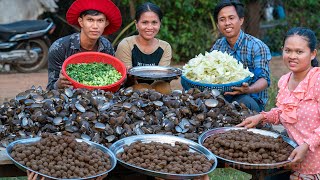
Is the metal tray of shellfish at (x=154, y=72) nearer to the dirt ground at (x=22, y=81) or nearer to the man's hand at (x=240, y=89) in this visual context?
the man's hand at (x=240, y=89)

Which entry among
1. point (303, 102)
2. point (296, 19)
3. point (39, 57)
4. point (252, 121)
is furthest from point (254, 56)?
point (296, 19)

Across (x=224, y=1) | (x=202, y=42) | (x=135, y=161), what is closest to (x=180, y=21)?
(x=202, y=42)

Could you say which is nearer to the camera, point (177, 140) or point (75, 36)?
point (177, 140)

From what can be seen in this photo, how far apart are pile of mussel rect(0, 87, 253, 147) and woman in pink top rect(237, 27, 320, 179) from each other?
46 cm

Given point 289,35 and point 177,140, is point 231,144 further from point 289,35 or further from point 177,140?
point 289,35

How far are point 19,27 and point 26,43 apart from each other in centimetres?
35

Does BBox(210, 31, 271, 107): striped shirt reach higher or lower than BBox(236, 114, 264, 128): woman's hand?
higher

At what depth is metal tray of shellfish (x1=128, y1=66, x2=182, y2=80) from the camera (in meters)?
4.23

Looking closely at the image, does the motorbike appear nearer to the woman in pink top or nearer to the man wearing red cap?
the man wearing red cap

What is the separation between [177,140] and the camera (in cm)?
343

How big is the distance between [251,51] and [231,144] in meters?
1.62

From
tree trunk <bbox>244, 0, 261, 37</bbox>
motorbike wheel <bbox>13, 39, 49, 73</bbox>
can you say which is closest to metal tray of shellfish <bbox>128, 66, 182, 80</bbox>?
motorbike wheel <bbox>13, 39, 49, 73</bbox>

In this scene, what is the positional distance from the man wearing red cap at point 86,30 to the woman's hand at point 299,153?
6.24 feet

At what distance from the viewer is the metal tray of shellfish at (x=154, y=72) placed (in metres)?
4.23
